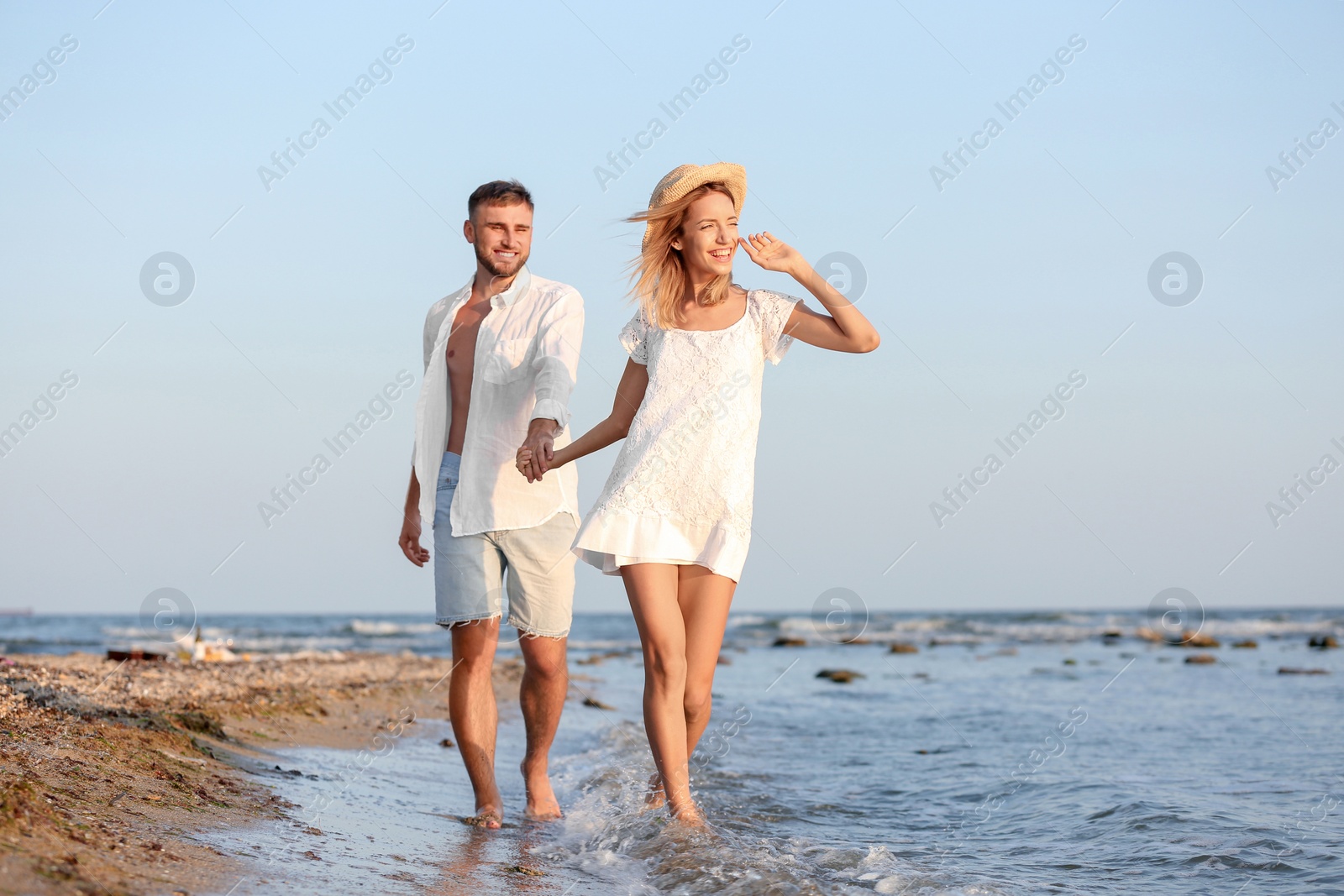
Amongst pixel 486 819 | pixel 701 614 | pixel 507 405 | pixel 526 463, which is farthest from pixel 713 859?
pixel 507 405

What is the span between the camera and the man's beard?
183 inches

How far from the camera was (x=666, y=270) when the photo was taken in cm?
414

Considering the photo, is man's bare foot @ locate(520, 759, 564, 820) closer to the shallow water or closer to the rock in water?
the shallow water

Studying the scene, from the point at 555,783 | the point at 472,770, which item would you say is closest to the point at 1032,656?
the point at 555,783

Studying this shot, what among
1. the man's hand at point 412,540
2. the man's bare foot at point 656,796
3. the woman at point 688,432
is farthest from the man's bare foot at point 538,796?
the man's hand at point 412,540

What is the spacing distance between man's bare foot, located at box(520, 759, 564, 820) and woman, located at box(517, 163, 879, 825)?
875mm

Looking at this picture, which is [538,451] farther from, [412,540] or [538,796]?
[538,796]

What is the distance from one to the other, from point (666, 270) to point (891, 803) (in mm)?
3214

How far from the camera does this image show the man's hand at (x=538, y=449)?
4051mm

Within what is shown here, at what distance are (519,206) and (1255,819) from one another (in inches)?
166

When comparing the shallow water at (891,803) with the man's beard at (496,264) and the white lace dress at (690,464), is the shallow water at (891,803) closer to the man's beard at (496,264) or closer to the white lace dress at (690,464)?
the white lace dress at (690,464)

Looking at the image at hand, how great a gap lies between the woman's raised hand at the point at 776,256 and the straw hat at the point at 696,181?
0.26 metres

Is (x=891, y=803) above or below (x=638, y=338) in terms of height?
below

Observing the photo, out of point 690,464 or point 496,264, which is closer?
point 690,464
